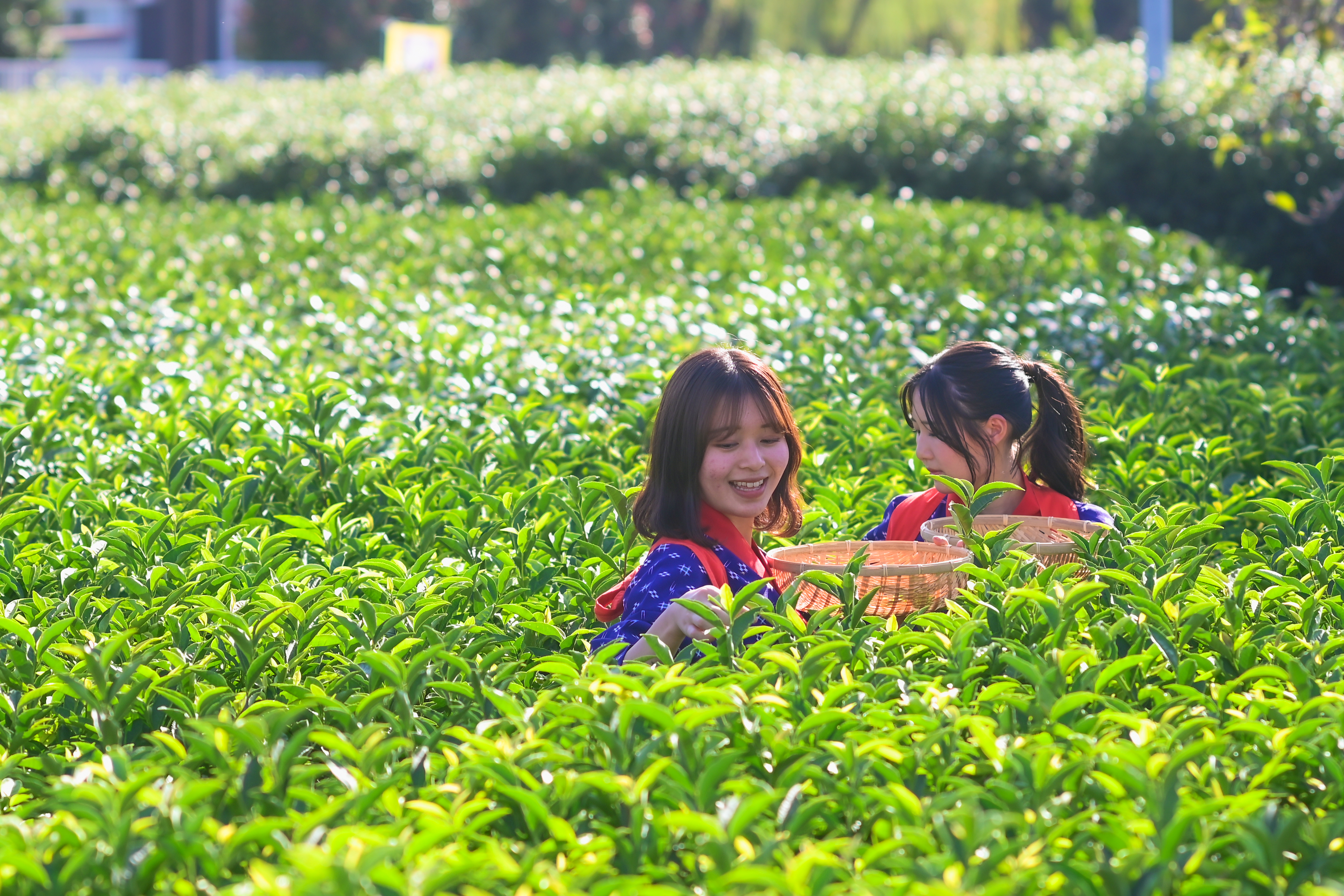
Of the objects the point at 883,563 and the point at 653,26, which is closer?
the point at 883,563

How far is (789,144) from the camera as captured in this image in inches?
460

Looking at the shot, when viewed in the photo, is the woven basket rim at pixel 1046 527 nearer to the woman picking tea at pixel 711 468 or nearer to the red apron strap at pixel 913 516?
the red apron strap at pixel 913 516

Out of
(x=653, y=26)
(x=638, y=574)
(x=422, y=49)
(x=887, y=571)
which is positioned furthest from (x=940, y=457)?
(x=653, y=26)

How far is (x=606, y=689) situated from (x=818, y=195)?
8477 millimetres

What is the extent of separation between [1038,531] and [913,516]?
0.37 m

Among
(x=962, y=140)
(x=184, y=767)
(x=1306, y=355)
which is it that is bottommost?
(x=184, y=767)

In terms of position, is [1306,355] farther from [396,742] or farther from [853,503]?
[396,742]

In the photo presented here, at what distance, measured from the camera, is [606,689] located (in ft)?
6.68

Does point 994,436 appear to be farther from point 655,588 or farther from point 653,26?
point 653,26

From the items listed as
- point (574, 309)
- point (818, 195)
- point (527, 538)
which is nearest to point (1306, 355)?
point (574, 309)

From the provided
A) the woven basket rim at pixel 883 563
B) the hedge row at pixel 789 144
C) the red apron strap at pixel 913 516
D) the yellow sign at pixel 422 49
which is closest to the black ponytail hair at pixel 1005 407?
the red apron strap at pixel 913 516

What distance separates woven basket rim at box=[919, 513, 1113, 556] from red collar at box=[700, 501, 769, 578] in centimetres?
37

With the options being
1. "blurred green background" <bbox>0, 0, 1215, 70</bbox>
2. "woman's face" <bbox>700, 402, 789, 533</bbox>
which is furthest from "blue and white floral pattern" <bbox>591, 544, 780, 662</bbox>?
"blurred green background" <bbox>0, 0, 1215, 70</bbox>

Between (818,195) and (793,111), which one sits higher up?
(793,111)
